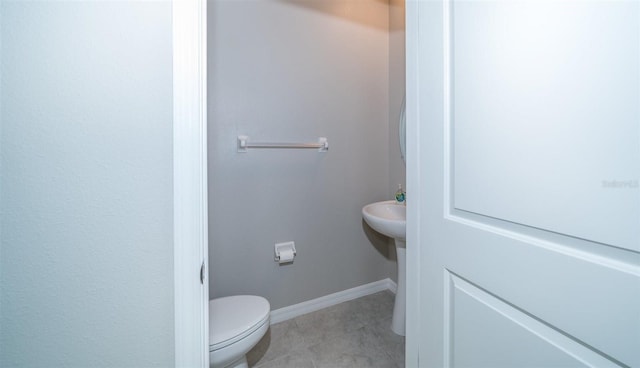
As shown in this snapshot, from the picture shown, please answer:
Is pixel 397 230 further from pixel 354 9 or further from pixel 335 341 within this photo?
pixel 354 9

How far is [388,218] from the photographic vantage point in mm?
1721

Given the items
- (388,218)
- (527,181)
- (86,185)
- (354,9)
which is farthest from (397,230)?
(354,9)

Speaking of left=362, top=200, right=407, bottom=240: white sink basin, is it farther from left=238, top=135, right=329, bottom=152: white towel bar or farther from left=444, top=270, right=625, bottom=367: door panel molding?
left=444, top=270, right=625, bottom=367: door panel molding

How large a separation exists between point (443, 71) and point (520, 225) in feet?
1.56

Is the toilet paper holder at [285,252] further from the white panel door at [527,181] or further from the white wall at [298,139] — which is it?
the white panel door at [527,181]

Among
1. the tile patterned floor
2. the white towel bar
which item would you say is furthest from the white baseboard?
the white towel bar

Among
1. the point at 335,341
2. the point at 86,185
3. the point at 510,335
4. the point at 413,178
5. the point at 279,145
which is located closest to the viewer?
the point at 86,185

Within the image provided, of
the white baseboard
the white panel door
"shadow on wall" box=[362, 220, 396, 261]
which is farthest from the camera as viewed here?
"shadow on wall" box=[362, 220, 396, 261]

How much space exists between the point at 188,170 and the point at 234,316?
909 mm

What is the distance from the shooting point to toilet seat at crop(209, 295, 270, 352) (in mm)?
1041

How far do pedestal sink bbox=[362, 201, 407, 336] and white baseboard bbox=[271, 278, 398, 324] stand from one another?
291 millimetres

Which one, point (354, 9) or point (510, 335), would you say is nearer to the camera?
point (510, 335)

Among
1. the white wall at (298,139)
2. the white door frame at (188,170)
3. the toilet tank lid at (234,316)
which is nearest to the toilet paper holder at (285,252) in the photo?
the white wall at (298,139)

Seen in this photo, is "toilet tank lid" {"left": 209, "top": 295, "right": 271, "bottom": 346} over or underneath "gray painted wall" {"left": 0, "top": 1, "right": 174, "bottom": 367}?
underneath
